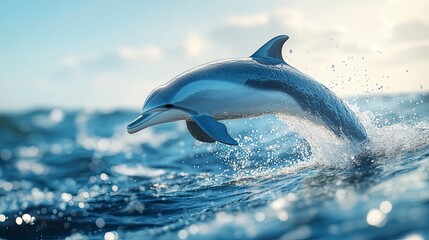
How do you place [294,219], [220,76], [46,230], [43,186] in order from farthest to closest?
1. [43,186]
2. [46,230]
3. [220,76]
4. [294,219]

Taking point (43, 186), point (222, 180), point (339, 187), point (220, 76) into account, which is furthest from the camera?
point (43, 186)

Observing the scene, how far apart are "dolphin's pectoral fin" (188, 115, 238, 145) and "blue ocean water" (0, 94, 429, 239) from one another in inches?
29.6

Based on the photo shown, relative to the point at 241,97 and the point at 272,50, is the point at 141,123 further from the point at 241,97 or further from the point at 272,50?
the point at 272,50

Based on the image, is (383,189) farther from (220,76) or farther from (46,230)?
(46,230)

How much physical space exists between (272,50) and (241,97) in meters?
1.10

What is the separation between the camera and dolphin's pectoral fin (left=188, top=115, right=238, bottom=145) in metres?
6.16

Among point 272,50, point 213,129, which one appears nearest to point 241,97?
point 213,129

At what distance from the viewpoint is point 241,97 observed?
22.3 ft

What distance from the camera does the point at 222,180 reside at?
8516 millimetres

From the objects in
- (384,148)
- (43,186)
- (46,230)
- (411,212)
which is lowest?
(411,212)

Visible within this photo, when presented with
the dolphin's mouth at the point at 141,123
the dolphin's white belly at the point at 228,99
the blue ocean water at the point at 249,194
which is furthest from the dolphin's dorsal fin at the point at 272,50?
the dolphin's mouth at the point at 141,123

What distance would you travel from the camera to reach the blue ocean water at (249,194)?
426 cm

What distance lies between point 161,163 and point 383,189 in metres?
9.09

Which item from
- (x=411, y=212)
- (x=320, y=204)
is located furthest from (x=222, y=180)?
(x=411, y=212)
